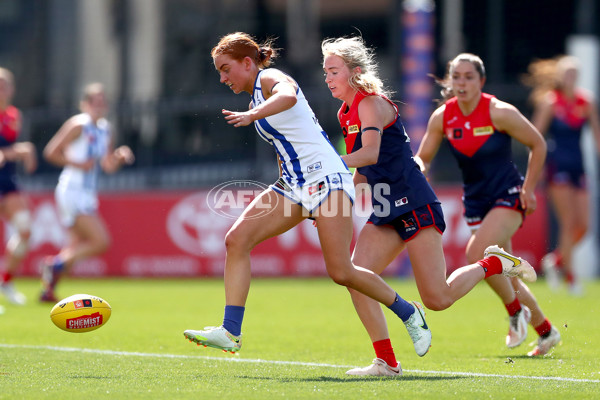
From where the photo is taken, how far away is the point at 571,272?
1323cm

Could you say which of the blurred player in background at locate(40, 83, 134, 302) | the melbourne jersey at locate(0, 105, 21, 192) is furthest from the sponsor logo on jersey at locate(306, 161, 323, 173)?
the melbourne jersey at locate(0, 105, 21, 192)

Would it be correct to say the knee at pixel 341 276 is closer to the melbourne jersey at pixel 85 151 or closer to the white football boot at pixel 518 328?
the white football boot at pixel 518 328

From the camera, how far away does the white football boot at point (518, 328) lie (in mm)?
7875

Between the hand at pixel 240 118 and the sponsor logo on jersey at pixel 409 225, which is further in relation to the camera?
the sponsor logo on jersey at pixel 409 225

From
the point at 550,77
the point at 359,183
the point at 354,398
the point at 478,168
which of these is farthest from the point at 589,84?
the point at 354,398

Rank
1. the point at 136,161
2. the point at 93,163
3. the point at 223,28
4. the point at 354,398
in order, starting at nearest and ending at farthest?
the point at 354,398 → the point at 93,163 → the point at 136,161 → the point at 223,28

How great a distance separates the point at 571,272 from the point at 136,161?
29.2 ft

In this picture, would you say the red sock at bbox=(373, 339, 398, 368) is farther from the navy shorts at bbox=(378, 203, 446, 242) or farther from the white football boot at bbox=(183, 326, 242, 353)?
the white football boot at bbox=(183, 326, 242, 353)

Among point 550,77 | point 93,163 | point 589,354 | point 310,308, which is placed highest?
point 550,77

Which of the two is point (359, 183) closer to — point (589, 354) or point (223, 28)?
point (589, 354)

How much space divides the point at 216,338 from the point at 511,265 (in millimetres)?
2137

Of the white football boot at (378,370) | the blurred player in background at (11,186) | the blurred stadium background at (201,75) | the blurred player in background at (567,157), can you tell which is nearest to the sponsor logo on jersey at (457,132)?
the white football boot at (378,370)

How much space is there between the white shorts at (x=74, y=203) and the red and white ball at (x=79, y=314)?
5.30 m

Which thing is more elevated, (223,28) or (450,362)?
(223,28)
